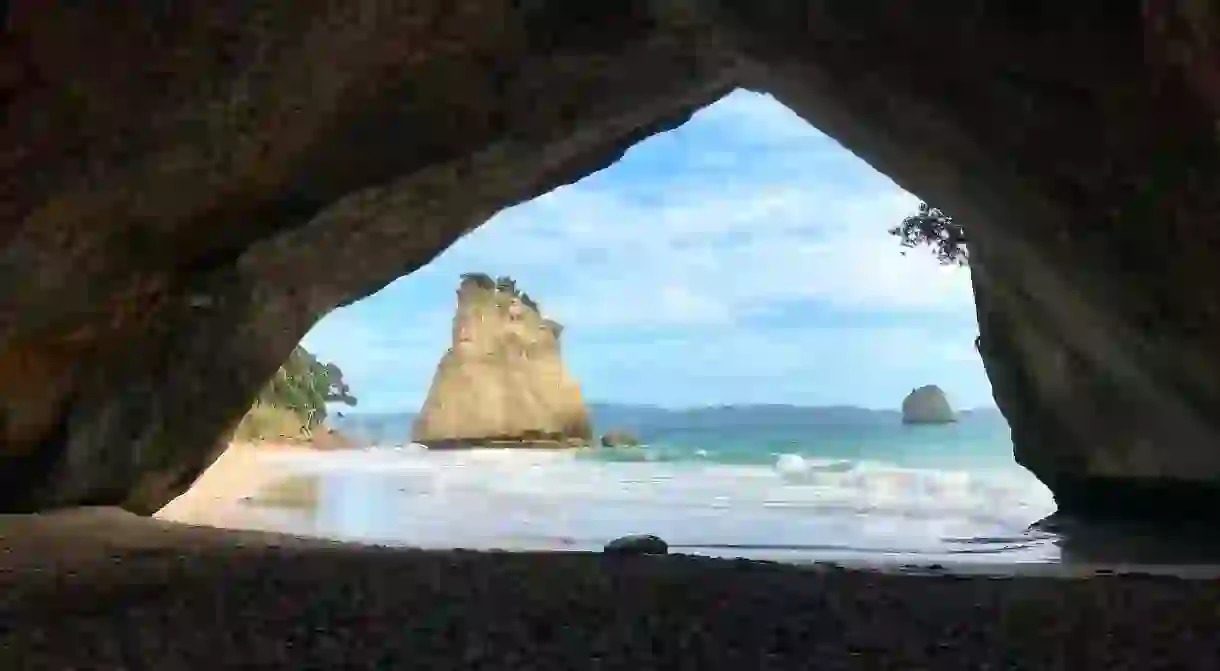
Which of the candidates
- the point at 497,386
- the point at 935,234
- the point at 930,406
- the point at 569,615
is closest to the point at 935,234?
the point at 935,234

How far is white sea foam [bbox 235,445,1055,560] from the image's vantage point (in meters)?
10.1

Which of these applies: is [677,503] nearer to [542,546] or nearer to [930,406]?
[542,546]

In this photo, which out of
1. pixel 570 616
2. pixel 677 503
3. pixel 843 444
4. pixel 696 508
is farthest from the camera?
pixel 843 444

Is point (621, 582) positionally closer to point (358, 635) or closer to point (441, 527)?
point (358, 635)

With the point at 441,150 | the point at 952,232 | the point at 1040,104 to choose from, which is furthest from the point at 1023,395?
the point at 441,150

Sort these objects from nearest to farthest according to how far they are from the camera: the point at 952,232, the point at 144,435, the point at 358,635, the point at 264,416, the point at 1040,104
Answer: the point at 358,635 < the point at 1040,104 < the point at 144,435 < the point at 952,232 < the point at 264,416

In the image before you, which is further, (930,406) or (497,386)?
(930,406)

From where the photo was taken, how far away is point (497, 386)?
4131 centimetres

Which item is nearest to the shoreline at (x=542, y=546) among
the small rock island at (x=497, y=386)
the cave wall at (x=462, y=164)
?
the cave wall at (x=462, y=164)

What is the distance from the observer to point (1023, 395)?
1101 cm

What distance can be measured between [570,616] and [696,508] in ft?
39.8

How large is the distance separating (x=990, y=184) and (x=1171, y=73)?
7.58 feet

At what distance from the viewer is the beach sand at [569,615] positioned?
8.58 ft

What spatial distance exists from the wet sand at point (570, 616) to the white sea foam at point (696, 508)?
14.8 feet
